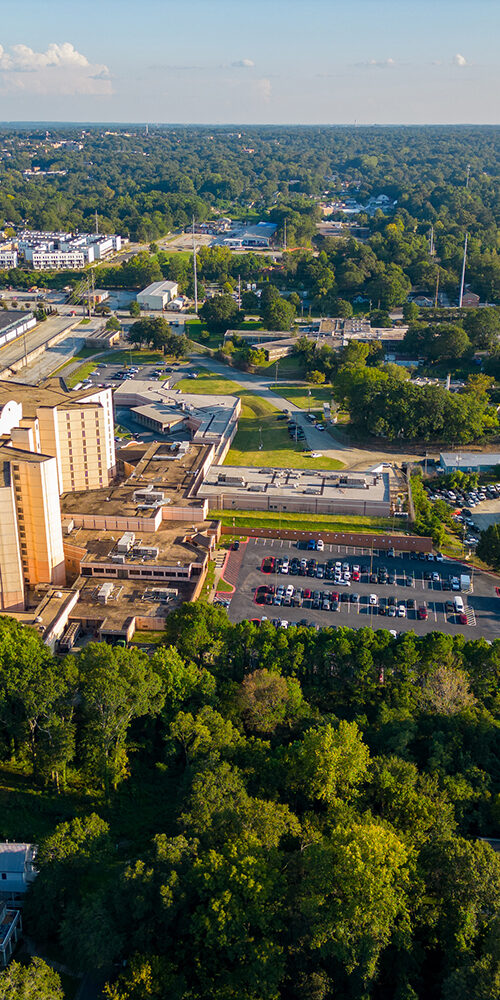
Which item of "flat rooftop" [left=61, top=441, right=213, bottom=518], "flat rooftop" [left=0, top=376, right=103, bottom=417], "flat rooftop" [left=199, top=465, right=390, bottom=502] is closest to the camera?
"flat rooftop" [left=61, top=441, right=213, bottom=518]

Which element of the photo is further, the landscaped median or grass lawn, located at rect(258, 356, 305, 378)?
grass lawn, located at rect(258, 356, 305, 378)

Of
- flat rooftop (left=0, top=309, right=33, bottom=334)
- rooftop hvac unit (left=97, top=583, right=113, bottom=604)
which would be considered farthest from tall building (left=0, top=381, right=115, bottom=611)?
flat rooftop (left=0, top=309, right=33, bottom=334)

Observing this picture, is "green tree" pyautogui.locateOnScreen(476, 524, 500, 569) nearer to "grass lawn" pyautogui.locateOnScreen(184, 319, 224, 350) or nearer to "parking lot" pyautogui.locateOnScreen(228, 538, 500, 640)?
"parking lot" pyautogui.locateOnScreen(228, 538, 500, 640)

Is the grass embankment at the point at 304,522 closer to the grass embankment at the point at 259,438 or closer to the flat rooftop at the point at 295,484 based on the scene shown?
the flat rooftop at the point at 295,484

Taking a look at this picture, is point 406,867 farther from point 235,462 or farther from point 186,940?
point 235,462

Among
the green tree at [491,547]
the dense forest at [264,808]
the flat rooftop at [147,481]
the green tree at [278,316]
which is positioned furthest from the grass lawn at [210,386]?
the dense forest at [264,808]
